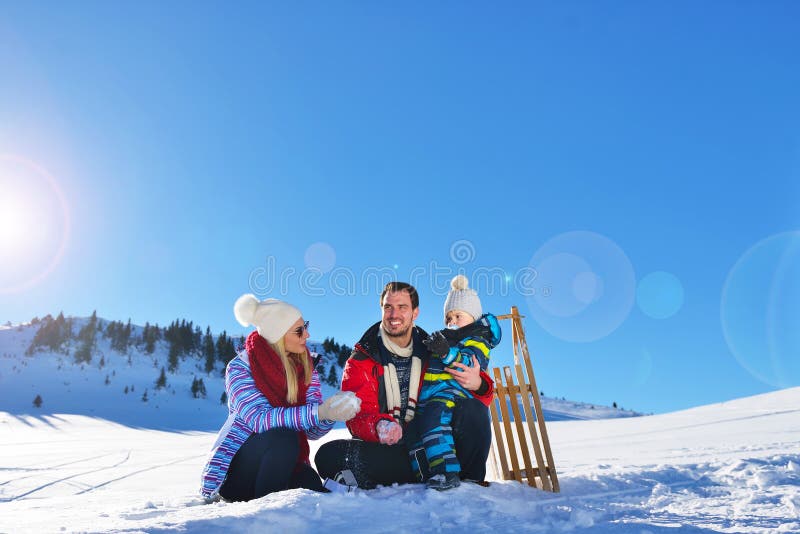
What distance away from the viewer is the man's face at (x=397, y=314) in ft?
12.9

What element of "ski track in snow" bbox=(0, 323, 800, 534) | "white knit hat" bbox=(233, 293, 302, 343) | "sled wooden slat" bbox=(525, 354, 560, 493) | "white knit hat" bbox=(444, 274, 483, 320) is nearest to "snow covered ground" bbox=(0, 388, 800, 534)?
"ski track in snow" bbox=(0, 323, 800, 534)

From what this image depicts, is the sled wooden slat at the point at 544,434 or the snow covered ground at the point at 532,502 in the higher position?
the sled wooden slat at the point at 544,434

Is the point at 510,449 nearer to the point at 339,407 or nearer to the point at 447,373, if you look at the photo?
the point at 447,373

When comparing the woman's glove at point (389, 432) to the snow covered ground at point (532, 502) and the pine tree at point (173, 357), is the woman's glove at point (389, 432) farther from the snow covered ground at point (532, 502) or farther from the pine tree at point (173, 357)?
the pine tree at point (173, 357)

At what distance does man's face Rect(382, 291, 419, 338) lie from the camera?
12.9ft

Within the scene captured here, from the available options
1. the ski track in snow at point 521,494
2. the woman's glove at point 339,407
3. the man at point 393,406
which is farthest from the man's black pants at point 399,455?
the woman's glove at point 339,407

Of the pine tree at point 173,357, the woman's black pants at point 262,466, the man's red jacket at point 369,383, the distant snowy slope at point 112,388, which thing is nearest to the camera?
the woman's black pants at point 262,466

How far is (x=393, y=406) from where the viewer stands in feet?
12.6

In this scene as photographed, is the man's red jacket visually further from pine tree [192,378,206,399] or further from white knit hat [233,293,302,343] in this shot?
pine tree [192,378,206,399]

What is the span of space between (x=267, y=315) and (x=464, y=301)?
1.67m

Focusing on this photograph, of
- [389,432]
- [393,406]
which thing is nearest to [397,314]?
[393,406]

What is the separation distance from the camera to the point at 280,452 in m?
3.22

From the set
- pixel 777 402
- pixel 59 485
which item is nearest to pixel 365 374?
pixel 59 485

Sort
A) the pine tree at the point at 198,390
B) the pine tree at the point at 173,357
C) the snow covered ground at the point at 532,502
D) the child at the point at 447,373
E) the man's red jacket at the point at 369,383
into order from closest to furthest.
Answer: the snow covered ground at the point at 532,502 → the child at the point at 447,373 → the man's red jacket at the point at 369,383 → the pine tree at the point at 198,390 → the pine tree at the point at 173,357
